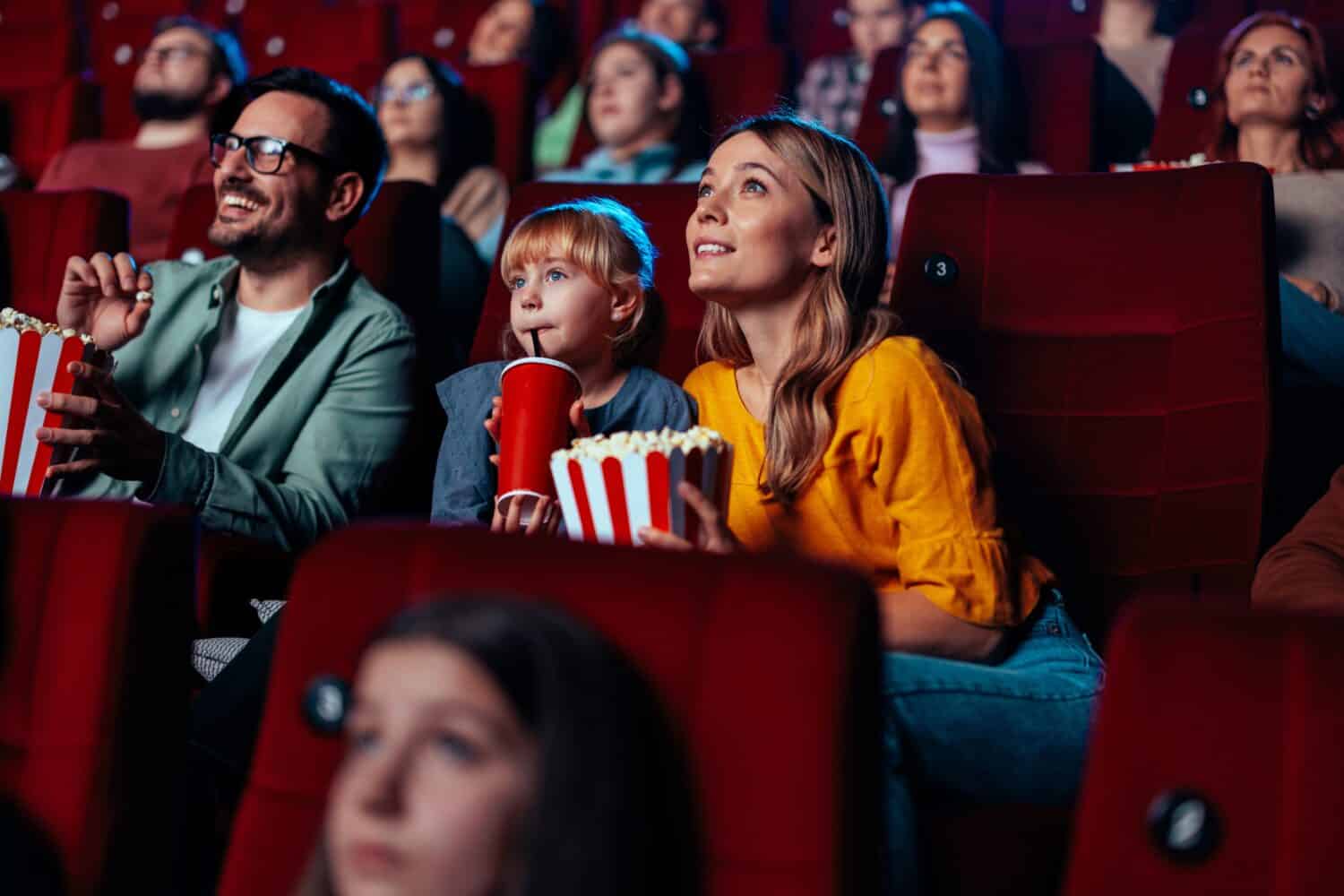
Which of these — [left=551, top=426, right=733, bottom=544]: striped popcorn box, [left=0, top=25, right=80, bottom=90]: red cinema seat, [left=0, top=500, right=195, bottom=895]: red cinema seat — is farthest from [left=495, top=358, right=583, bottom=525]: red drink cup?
[left=0, top=25, right=80, bottom=90]: red cinema seat

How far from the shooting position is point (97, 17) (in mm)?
2357

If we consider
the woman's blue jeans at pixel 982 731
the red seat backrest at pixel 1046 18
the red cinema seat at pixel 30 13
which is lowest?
the woman's blue jeans at pixel 982 731

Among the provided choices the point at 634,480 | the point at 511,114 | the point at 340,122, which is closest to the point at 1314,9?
→ the point at 511,114

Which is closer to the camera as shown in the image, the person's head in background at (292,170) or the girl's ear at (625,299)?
the girl's ear at (625,299)

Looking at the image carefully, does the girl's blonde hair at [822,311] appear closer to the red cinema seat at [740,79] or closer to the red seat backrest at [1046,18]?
the red cinema seat at [740,79]

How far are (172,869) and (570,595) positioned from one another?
199 millimetres

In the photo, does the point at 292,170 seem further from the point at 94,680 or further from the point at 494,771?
the point at 494,771

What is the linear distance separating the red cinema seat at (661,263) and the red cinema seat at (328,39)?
1.12 metres

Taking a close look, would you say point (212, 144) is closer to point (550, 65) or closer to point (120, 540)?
point (120, 540)

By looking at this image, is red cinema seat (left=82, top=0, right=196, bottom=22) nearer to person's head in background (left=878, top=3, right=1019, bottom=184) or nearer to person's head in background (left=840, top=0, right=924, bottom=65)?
person's head in background (left=840, top=0, right=924, bottom=65)

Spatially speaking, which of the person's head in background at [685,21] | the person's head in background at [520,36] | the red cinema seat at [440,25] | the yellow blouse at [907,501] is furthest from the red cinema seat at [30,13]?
the yellow blouse at [907,501]

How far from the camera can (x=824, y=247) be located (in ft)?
2.52

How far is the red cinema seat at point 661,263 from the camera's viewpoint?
932mm

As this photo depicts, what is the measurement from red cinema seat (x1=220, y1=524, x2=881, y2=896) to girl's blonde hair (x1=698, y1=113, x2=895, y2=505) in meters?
0.27
